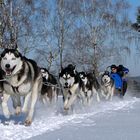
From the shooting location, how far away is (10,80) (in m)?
5.41

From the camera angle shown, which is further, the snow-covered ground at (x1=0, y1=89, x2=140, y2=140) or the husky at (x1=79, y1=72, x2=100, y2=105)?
the husky at (x1=79, y1=72, x2=100, y2=105)

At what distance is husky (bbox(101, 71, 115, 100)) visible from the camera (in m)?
11.7

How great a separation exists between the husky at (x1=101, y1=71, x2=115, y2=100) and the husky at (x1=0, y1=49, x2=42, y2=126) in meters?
6.10

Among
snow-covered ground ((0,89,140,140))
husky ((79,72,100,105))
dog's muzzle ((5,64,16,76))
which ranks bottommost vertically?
snow-covered ground ((0,89,140,140))

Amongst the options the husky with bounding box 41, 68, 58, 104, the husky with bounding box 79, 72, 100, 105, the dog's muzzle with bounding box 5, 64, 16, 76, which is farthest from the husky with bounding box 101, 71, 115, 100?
the dog's muzzle with bounding box 5, 64, 16, 76

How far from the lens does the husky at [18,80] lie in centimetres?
529

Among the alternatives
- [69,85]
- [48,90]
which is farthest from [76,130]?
[48,90]

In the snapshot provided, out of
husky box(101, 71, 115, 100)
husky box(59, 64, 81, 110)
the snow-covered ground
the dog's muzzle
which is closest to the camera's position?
the snow-covered ground

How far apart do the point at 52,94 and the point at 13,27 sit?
8890 mm

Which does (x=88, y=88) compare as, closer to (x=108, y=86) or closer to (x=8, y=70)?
(x=108, y=86)

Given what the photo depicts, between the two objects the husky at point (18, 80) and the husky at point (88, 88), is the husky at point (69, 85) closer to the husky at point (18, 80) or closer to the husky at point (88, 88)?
the husky at point (88, 88)

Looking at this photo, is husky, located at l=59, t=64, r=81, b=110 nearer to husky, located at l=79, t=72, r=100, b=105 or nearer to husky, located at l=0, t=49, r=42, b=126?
husky, located at l=79, t=72, r=100, b=105

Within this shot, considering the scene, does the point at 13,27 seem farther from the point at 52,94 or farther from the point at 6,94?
the point at 6,94

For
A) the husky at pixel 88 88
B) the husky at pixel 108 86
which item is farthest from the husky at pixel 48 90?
the husky at pixel 108 86
